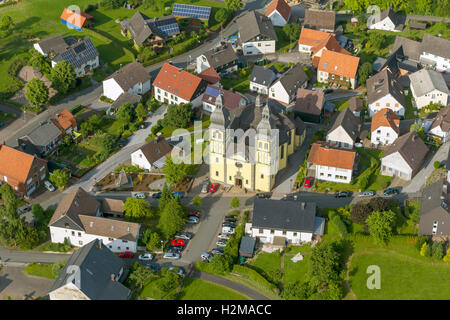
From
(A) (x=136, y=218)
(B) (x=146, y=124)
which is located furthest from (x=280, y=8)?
(A) (x=136, y=218)

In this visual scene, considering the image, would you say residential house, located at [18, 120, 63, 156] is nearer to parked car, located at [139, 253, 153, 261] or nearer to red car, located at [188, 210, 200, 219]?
red car, located at [188, 210, 200, 219]

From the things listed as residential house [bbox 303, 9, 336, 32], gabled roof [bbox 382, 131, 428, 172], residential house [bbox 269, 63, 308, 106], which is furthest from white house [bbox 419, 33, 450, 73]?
gabled roof [bbox 382, 131, 428, 172]

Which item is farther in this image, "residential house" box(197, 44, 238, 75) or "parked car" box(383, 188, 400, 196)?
"residential house" box(197, 44, 238, 75)

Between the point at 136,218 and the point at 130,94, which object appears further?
the point at 130,94

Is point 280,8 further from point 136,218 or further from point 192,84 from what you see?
point 136,218

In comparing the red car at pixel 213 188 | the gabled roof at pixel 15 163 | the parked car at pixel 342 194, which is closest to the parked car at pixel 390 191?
the parked car at pixel 342 194

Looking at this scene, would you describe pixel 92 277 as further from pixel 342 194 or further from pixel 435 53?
pixel 435 53
